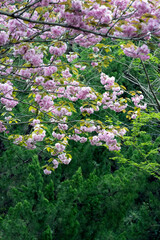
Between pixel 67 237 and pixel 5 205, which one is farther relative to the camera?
pixel 5 205

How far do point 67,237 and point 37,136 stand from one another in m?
1.73

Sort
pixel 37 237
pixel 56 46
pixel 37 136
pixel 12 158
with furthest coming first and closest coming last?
pixel 12 158
pixel 37 237
pixel 37 136
pixel 56 46

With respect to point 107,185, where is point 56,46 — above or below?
above

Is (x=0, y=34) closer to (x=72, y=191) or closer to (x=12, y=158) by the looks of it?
(x=72, y=191)

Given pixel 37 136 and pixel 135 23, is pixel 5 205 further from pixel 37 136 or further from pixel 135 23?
pixel 135 23

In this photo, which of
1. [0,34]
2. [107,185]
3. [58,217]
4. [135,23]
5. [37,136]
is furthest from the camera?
[107,185]

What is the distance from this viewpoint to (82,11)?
168 cm

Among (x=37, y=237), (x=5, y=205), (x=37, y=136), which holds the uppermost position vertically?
(x=37, y=136)

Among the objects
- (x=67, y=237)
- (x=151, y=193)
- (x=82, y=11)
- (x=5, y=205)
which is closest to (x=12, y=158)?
(x=5, y=205)

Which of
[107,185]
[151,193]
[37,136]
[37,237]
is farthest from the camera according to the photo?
[151,193]

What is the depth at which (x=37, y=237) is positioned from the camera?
3539 millimetres

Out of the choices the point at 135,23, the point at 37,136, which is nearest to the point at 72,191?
the point at 37,136

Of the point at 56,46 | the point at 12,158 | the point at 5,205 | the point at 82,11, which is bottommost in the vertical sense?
the point at 5,205

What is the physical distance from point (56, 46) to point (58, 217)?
8.56 feet
